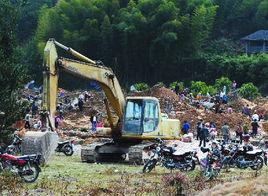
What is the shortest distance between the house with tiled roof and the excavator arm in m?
46.2

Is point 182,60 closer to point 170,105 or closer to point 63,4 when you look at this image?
point 63,4

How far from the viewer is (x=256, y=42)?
69.6 metres

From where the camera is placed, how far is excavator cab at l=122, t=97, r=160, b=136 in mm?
22750

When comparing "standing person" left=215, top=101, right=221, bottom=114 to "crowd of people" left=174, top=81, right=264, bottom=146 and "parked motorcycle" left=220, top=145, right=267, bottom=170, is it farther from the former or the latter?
"parked motorcycle" left=220, top=145, right=267, bottom=170

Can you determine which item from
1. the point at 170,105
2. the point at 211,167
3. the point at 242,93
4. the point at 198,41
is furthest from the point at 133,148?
the point at 198,41

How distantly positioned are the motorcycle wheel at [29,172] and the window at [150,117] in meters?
6.65

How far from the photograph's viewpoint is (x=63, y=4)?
64875 mm

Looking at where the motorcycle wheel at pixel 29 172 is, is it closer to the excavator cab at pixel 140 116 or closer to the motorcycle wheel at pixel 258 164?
the excavator cab at pixel 140 116

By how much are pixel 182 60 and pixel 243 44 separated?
10.9m

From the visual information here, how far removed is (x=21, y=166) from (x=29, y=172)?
9.6 inches

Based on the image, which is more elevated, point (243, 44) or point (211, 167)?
point (243, 44)

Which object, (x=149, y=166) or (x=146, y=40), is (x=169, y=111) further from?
(x=149, y=166)

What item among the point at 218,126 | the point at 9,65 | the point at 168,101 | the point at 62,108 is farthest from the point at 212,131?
the point at 9,65

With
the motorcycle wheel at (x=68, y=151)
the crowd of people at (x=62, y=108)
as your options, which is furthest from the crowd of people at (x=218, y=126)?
the crowd of people at (x=62, y=108)
